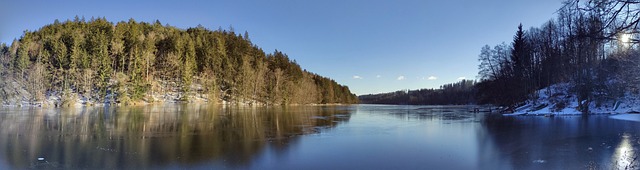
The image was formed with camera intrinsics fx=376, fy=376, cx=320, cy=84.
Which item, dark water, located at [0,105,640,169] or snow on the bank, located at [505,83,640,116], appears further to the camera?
snow on the bank, located at [505,83,640,116]

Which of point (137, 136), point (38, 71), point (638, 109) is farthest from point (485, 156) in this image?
point (38, 71)

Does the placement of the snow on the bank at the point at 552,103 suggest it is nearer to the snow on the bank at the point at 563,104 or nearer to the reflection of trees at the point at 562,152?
the snow on the bank at the point at 563,104

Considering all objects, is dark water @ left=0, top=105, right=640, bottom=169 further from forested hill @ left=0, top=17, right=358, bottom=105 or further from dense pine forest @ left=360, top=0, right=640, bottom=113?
forested hill @ left=0, top=17, right=358, bottom=105

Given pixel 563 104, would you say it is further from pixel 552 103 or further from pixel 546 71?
pixel 546 71

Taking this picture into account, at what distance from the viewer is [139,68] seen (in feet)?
242

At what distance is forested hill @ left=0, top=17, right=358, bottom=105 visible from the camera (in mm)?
64312

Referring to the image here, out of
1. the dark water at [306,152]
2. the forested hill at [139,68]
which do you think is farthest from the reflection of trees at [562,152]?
the forested hill at [139,68]

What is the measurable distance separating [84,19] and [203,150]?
358 ft

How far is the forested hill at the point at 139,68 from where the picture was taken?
6431 cm

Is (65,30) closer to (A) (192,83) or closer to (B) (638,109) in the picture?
(A) (192,83)

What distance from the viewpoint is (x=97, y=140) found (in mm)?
14188

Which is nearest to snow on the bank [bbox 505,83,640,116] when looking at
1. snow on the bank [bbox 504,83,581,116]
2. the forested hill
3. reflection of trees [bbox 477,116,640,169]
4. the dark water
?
snow on the bank [bbox 504,83,581,116]

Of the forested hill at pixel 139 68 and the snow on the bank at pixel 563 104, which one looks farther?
the forested hill at pixel 139 68

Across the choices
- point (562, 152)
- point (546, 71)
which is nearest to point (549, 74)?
point (546, 71)
